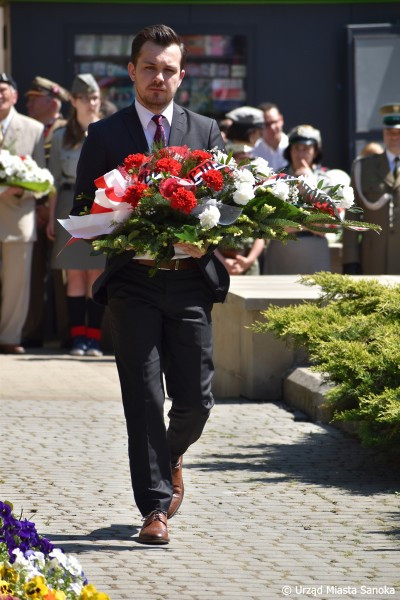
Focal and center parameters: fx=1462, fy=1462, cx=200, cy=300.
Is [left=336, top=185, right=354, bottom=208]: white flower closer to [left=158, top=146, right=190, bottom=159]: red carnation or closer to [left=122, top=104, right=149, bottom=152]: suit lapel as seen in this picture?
[left=158, top=146, right=190, bottom=159]: red carnation

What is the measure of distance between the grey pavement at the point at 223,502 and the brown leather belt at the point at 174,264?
3.87ft

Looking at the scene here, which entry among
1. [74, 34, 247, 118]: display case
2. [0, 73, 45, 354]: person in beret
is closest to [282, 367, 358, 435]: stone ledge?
[0, 73, 45, 354]: person in beret

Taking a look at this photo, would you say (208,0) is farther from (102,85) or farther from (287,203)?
(287,203)

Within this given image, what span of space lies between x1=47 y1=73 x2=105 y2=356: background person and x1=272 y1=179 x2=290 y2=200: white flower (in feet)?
20.5

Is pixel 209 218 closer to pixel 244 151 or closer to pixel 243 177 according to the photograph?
pixel 243 177

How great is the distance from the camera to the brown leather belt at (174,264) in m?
6.19

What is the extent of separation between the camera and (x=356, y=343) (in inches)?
309

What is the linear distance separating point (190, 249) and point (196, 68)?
10145mm

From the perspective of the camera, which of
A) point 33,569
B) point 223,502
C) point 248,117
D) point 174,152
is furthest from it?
point 248,117

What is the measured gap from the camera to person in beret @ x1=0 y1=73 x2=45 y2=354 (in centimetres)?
1248

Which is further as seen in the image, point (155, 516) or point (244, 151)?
point (244, 151)

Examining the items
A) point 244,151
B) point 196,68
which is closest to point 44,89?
point 244,151

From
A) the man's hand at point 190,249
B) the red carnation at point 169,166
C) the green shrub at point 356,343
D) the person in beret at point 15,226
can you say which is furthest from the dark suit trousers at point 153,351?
the person in beret at point 15,226

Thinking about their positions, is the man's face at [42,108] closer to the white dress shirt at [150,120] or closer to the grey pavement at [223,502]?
the grey pavement at [223,502]
